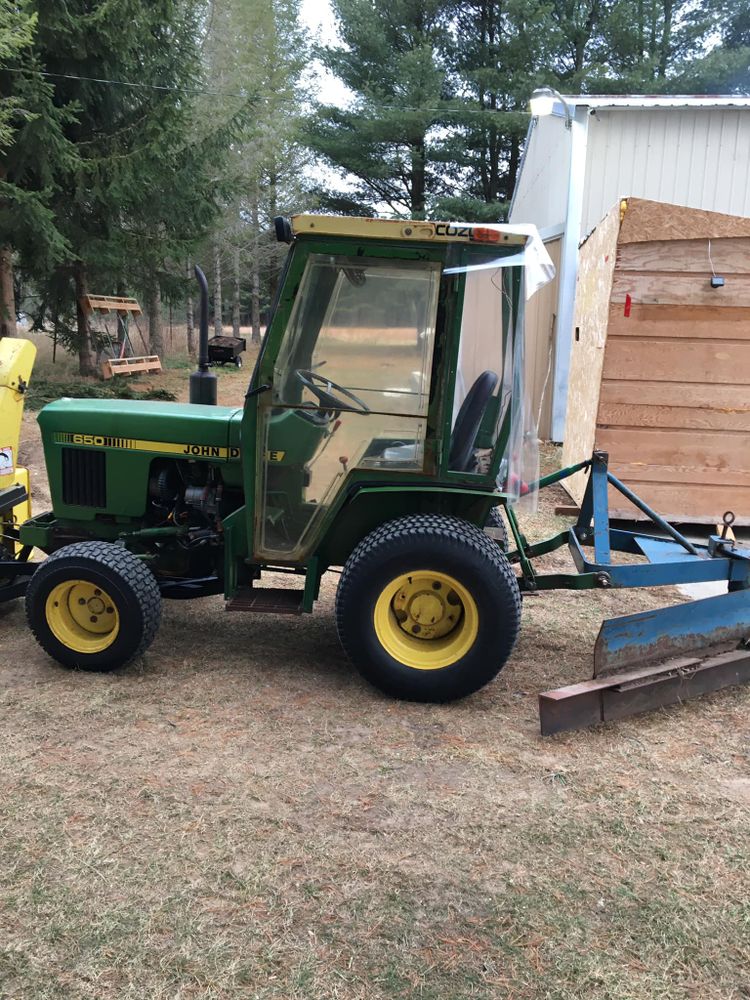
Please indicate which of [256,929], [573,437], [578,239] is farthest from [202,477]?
[578,239]

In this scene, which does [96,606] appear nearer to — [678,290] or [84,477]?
[84,477]

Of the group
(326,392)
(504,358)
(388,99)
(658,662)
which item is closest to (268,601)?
(326,392)

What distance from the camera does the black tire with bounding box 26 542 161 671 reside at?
12.1 ft

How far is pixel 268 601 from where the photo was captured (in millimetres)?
3889

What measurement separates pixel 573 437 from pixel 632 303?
1.75m

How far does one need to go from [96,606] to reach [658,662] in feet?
8.78

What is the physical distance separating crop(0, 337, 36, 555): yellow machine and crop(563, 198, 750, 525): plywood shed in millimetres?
4352

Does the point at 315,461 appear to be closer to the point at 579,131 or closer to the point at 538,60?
the point at 579,131

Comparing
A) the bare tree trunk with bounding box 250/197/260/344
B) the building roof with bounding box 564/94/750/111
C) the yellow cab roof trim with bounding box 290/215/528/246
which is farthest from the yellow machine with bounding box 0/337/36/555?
the bare tree trunk with bounding box 250/197/260/344

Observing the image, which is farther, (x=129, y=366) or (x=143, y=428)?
(x=129, y=366)

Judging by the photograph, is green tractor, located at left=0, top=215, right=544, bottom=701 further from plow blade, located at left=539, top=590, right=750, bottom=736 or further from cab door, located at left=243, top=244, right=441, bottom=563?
plow blade, located at left=539, top=590, right=750, bottom=736

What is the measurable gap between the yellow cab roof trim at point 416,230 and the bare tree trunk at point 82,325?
11.8 metres

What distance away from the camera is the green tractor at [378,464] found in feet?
11.3

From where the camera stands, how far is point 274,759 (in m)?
3.15
